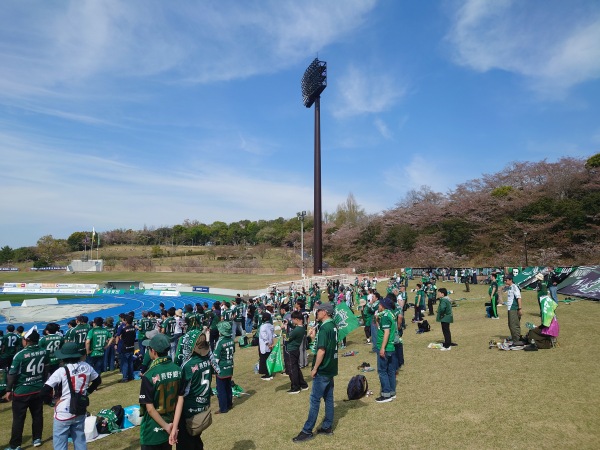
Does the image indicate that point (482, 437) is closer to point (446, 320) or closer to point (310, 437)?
point (310, 437)

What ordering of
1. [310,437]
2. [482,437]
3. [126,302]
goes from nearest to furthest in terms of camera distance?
[482,437] < [310,437] < [126,302]

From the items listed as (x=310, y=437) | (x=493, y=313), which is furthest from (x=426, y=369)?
(x=493, y=313)

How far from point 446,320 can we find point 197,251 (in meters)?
88.3

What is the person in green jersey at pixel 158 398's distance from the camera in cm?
437

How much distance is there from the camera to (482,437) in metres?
5.76

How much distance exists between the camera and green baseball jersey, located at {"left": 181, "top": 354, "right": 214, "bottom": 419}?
15.6 feet

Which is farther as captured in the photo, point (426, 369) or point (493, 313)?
point (493, 313)

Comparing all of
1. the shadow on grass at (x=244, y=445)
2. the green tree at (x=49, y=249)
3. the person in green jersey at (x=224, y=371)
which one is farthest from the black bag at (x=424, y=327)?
the green tree at (x=49, y=249)

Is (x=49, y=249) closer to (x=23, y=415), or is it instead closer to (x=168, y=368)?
(x=23, y=415)

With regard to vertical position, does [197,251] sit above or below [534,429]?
above

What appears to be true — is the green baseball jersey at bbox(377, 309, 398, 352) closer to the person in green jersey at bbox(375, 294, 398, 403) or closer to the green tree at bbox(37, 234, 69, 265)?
the person in green jersey at bbox(375, 294, 398, 403)

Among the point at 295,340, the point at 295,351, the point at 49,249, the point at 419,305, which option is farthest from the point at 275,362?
the point at 49,249

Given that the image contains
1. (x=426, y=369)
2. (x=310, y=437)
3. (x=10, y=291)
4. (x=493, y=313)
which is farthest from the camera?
(x=10, y=291)

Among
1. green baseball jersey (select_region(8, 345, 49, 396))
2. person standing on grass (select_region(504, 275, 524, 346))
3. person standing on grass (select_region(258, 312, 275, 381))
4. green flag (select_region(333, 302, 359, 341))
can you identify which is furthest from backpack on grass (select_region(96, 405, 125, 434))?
person standing on grass (select_region(504, 275, 524, 346))
